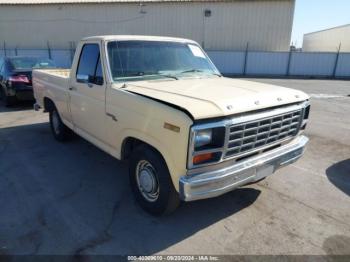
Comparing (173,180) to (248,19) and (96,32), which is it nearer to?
(248,19)

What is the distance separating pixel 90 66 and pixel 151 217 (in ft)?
7.66

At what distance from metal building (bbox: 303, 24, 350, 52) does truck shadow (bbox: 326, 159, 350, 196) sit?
29.2 metres

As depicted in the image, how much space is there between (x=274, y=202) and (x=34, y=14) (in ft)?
93.7

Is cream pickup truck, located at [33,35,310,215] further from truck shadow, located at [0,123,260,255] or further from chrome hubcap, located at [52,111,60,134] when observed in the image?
chrome hubcap, located at [52,111,60,134]

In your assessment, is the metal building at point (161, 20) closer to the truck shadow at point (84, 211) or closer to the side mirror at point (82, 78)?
the side mirror at point (82, 78)

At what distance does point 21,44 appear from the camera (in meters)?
27.1

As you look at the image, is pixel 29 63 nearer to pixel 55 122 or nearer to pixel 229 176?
pixel 55 122

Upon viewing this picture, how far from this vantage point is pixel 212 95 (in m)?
3.18

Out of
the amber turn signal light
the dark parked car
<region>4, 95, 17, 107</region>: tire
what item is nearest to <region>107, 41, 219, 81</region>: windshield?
the amber turn signal light

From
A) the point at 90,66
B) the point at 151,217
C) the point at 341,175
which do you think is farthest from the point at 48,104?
the point at 341,175

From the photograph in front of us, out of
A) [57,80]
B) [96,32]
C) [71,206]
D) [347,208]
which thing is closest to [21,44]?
[96,32]

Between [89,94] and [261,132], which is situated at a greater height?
[89,94]

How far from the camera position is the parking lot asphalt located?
3023mm

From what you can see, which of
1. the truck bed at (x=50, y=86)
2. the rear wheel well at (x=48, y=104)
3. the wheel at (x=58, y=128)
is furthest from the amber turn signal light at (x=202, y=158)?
the rear wheel well at (x=48, y=104)
